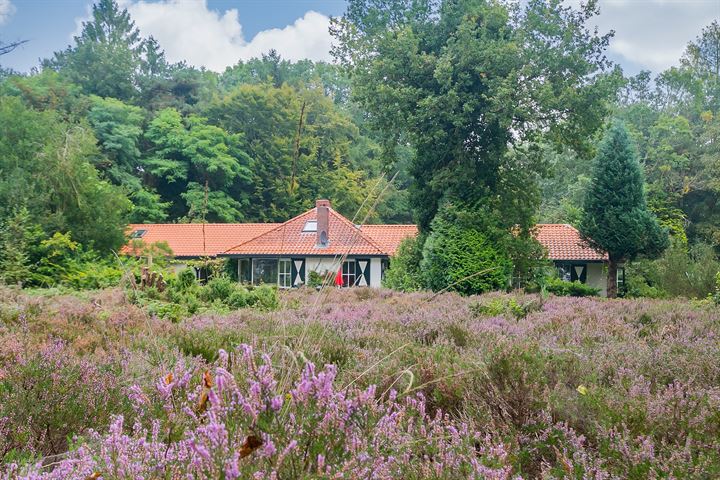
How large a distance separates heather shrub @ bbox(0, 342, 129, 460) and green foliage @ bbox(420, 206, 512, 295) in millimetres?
18994

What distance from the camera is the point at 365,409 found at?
6.23 ft

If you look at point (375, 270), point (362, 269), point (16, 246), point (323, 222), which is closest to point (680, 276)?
point (375, 270)

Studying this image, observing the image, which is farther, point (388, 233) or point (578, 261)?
point (388, 233)

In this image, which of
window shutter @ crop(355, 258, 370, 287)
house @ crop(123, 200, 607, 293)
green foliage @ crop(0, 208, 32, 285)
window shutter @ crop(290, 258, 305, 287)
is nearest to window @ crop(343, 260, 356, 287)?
house @ crop(123, 200, 607, 293)

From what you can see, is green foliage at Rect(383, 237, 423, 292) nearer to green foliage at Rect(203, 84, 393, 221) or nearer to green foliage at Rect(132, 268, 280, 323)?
green foliage at Rect(132, 268, 280, 323)

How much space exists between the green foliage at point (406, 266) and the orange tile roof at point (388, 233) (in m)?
7.28

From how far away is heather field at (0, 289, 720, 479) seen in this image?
169 centimetres

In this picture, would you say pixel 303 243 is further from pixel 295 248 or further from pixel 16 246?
pixel 16 246

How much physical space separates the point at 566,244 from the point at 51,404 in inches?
1261

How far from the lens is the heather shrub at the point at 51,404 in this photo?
2535mm

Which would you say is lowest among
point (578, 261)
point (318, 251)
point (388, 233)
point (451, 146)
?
point (578, 261)

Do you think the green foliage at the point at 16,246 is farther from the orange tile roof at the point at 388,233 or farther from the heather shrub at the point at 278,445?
the orange tile roof at the point at 388,233

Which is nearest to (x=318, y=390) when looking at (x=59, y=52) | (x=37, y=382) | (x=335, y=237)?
(x=37, y=382)

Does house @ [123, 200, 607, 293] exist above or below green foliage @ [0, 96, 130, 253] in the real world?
below
